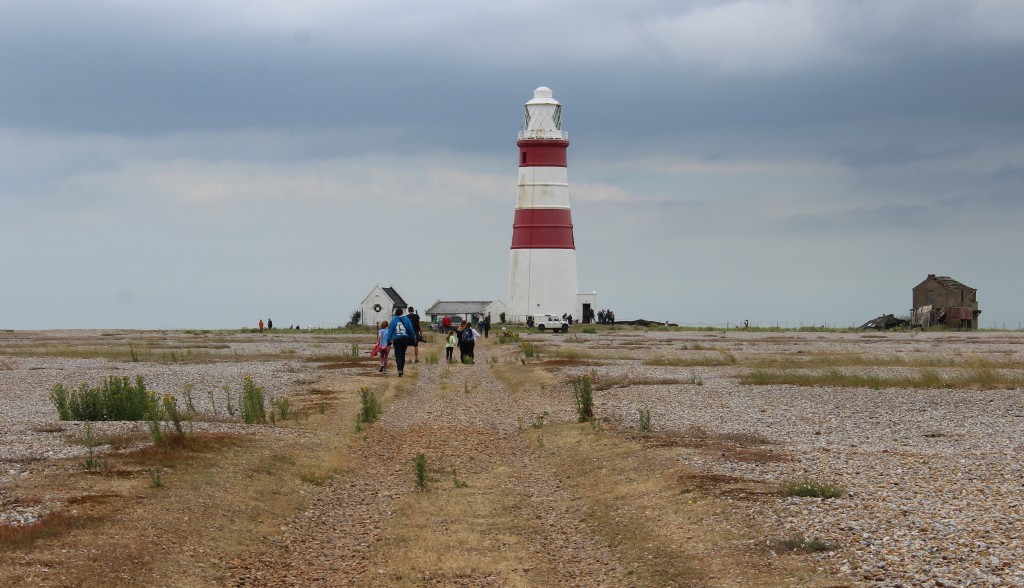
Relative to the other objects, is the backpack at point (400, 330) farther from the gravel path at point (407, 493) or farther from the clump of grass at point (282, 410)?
the clump of grass at point (282, 410)

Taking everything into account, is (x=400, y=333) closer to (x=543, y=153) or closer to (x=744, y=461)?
(x=744, y=461)

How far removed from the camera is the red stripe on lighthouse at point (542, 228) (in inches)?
2940

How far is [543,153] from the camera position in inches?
2938

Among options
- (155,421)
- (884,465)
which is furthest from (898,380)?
(155,421)

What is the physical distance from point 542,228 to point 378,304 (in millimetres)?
28824

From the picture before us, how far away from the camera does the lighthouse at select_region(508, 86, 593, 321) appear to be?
74.5 meters

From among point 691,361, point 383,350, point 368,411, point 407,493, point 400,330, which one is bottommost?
point 407,493

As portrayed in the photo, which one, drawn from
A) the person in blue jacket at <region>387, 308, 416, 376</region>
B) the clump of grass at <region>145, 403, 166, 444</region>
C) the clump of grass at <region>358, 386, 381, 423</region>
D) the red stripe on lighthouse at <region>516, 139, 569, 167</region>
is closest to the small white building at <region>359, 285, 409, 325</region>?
the red stripe on lighthouse at <region>516, 139, 569, 167</region>

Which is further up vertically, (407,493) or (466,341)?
(466,341)

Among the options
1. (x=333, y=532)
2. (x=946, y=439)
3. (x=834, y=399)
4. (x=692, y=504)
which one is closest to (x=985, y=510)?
(x=692, y=504)

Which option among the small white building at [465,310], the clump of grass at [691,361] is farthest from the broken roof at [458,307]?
the clump of grass at [691,361]

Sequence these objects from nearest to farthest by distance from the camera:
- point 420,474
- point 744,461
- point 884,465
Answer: point 420,474 < point 884,465 < point 744,461

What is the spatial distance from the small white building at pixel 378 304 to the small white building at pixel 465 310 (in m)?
2.76

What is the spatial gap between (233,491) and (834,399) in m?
18.3
